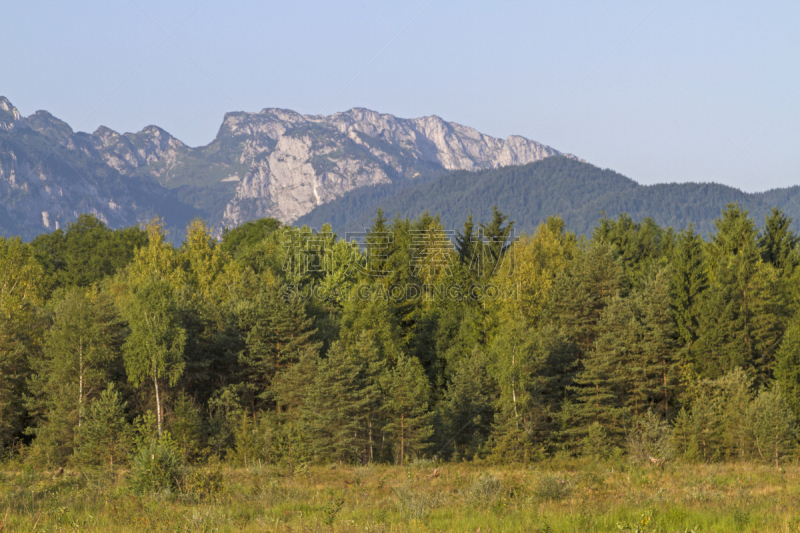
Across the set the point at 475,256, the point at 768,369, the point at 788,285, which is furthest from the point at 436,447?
the point at 788,285

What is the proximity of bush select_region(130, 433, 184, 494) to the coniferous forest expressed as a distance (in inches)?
689

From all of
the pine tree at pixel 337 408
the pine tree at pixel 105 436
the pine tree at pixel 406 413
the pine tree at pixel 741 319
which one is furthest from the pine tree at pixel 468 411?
the pine tree at pixel 105 436

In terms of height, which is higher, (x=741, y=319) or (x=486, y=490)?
(x=741, y=319)

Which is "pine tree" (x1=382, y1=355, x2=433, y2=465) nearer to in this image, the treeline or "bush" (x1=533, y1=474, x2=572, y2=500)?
the treeline

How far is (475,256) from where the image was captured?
73.9 meters

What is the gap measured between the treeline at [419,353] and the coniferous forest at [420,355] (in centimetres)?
Answer: 19

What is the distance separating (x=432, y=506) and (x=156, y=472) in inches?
323

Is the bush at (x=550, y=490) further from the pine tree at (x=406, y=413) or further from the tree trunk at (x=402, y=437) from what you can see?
the tree trunk at (x=402, y=437)

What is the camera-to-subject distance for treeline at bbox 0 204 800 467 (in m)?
45.8

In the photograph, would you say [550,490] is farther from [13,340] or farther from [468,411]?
[13,340]

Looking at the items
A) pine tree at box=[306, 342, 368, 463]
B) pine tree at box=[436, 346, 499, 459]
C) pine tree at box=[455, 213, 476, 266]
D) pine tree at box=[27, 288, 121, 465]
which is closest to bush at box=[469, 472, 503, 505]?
pine tree at box=[306, 342, 368, 463]

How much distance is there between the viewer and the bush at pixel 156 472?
1827cm

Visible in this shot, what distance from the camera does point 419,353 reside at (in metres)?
67.3

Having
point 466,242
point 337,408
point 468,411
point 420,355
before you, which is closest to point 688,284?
point 466,242
